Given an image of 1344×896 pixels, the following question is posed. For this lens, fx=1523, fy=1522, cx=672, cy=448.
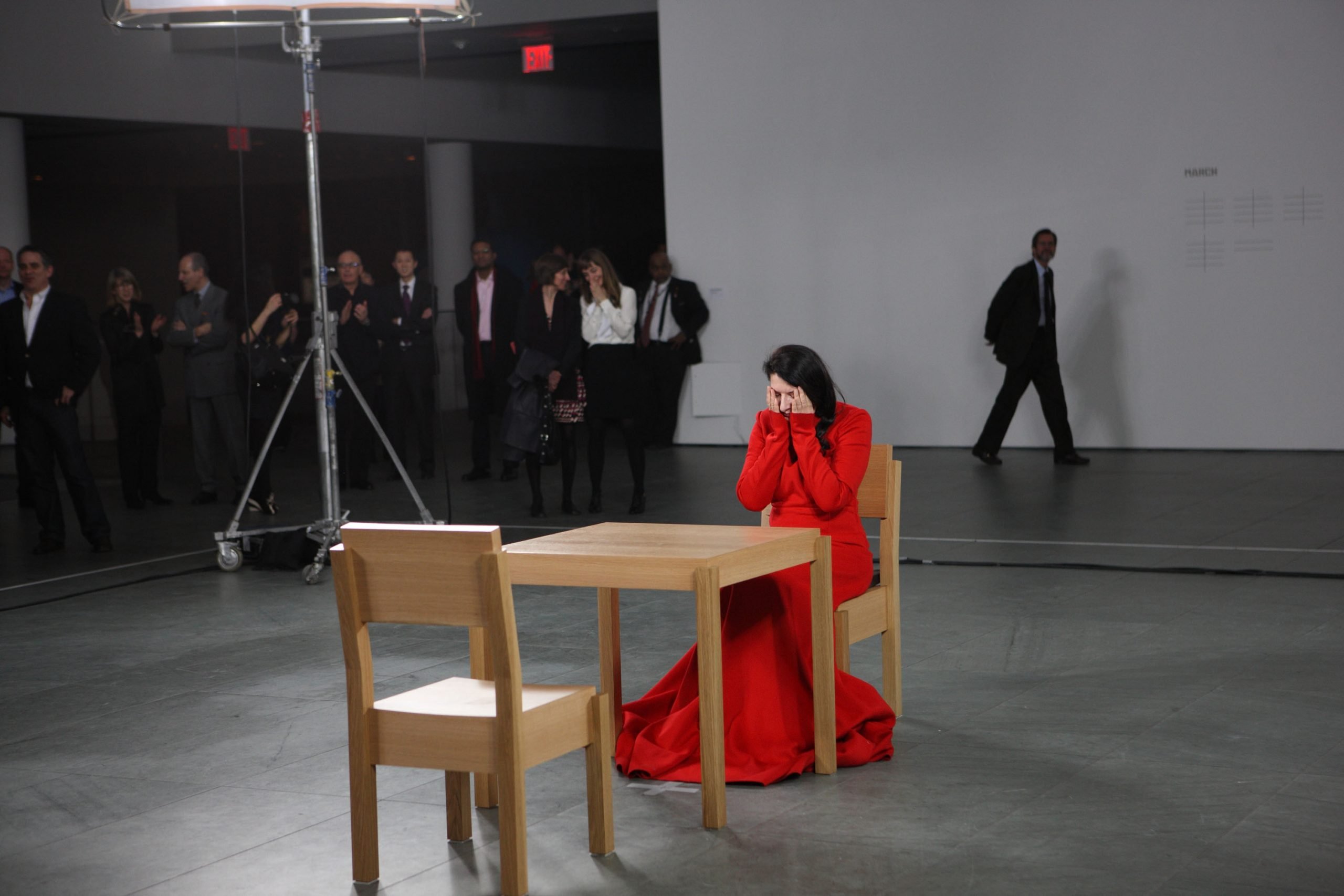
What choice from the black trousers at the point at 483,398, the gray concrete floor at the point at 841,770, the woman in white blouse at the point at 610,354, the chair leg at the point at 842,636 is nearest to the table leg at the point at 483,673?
the gray concrete floor at the point at 841,770

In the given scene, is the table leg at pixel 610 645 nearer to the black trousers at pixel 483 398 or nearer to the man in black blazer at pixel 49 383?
the man in black blazer at pixel 49 383

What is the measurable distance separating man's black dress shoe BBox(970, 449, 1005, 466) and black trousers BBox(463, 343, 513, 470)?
348 centimetres

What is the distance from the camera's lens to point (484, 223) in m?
17.1

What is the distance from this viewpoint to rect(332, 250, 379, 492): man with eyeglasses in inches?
336

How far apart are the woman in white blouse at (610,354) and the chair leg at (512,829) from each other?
5.72 m

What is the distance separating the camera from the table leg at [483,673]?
3.71 m

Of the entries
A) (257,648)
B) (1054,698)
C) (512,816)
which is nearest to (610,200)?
(257,648)

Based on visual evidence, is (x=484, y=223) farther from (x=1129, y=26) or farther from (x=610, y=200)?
(x=1129, y=26)

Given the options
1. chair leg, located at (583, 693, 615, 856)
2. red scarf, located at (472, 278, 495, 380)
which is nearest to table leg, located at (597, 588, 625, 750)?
chair leg, located at (583, 693, 615, 856)

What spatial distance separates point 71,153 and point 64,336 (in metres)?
3.51

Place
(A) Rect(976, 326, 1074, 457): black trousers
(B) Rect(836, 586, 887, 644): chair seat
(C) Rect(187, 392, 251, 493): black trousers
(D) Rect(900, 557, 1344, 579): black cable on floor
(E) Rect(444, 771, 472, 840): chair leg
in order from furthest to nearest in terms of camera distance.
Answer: (A) Rect(976, 326, 1074, 457): black trousers < (C) Rect(187, 392, 251, 493): black trousers < (D) Rect(900, 557, 1344, 579): black cable on floor < (B) Rect(836, 586, 887, 644): chair seat < (E) Rect(444, 771, 472, 840): chair leg

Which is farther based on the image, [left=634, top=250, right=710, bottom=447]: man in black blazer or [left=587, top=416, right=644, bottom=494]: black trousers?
[left=634, top=250, right=710, bottom=447]: man in black blazer

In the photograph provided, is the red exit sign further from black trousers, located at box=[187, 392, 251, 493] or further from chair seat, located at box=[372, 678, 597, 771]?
chair seat, located at box=[372, 678, 597, 771]

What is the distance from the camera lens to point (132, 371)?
→ 10.2m
